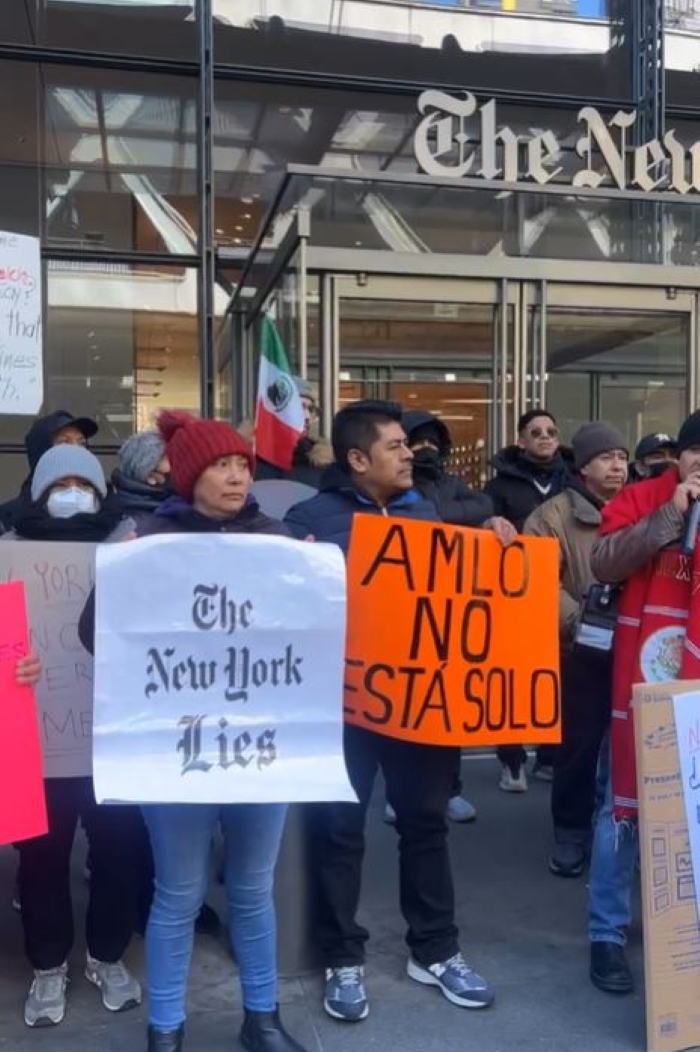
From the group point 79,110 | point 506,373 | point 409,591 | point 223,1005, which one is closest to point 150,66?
point 79,110

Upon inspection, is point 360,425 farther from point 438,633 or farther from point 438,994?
point 438,994

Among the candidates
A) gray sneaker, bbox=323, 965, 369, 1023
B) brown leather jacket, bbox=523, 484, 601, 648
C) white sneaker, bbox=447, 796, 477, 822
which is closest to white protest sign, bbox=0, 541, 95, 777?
gray sneaker, bbox=323, 965, 369, 1023

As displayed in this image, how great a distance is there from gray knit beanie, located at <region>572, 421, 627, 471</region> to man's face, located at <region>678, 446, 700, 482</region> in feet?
3.04

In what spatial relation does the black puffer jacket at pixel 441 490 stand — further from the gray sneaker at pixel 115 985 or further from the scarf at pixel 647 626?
the gray sneaker at pixel 115 985

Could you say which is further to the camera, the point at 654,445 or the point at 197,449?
the point at 654,445

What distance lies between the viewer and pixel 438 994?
3.41 meters

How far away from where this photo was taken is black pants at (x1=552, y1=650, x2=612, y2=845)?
445 cm

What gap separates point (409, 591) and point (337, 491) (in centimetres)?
45

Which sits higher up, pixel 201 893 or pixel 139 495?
pixel 139 495

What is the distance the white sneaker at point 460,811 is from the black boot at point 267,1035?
221 centimetres

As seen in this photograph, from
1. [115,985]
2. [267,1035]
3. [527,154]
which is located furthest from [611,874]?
[527,154]

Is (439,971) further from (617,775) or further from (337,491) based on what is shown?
(337,491)

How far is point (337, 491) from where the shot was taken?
3.47 metres

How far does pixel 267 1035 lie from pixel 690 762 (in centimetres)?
141
